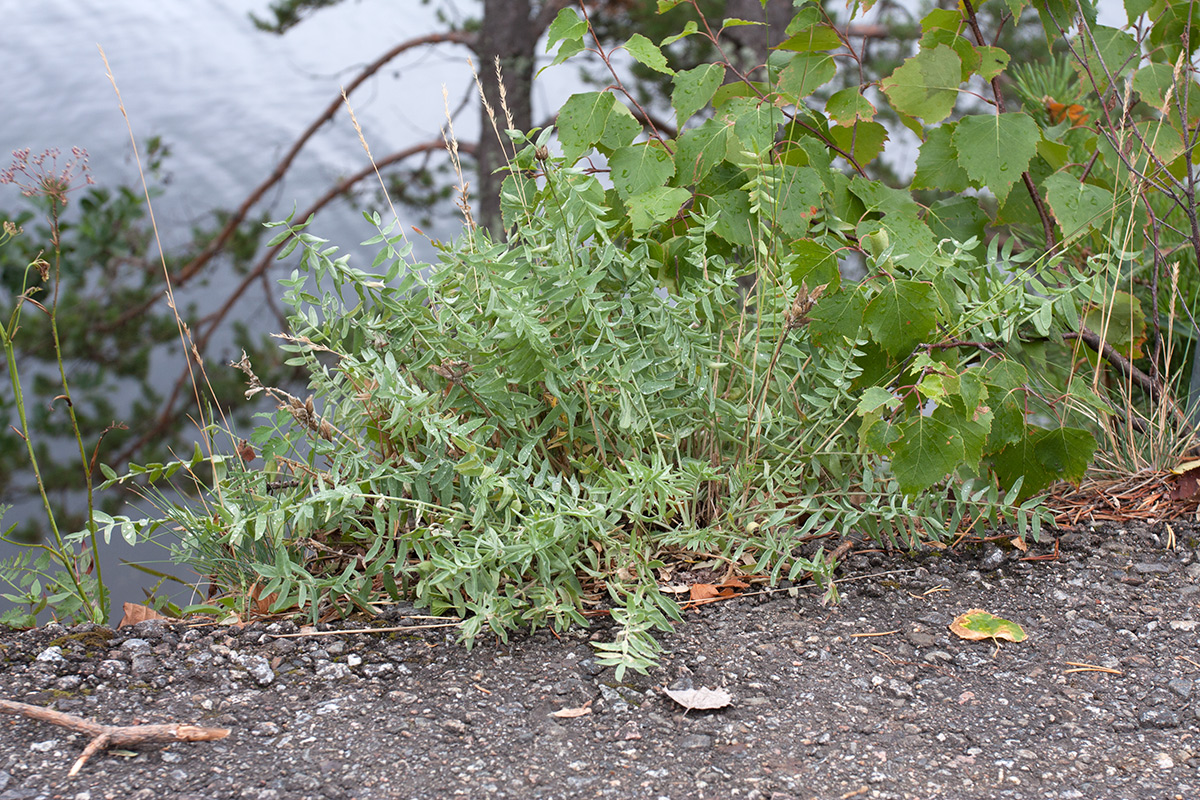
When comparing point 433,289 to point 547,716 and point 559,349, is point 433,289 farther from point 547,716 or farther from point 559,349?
point 547,716

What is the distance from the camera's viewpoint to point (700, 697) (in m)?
1.52

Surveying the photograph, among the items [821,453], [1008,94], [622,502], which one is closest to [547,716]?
[622,502]

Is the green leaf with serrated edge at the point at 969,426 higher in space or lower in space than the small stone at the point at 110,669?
higher

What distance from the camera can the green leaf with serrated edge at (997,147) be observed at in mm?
2023

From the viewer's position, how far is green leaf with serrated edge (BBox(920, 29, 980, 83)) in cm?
211

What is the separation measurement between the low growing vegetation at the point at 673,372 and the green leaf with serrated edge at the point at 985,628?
8.4 inches

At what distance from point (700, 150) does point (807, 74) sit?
357mm

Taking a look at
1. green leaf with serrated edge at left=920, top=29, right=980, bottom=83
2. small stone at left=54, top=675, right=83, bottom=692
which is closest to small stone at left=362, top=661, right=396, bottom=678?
small stone at left=54, top=675, right=83, bottom=692

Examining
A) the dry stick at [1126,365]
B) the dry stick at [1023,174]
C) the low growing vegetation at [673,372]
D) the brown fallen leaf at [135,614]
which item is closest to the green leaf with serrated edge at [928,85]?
the low growing vegetation at [673,372]

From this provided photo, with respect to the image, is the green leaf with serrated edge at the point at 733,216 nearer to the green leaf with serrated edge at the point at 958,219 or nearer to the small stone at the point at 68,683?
the green leaf with serrated edge at the point at 958,219

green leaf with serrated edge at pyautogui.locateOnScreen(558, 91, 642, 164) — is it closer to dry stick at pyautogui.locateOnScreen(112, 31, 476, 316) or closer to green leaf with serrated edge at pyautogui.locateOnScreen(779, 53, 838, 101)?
green leaf with serrated edge at pyautogui.locateOnScreen(779, 53, 838, 101)

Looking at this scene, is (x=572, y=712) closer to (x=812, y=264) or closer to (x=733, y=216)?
(x=812, y=264)

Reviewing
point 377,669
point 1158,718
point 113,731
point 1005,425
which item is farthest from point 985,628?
point 113,731

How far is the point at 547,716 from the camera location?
1494 mm
